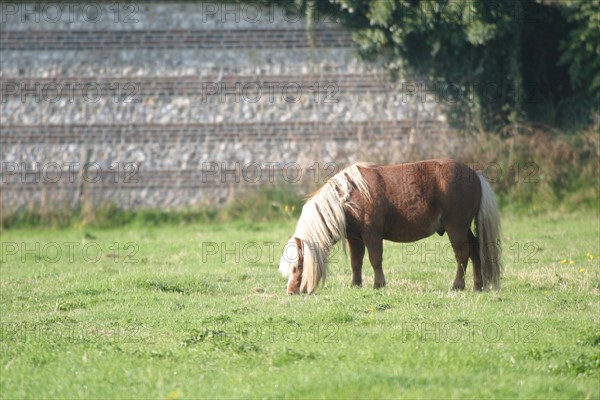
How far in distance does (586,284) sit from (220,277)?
461 cm

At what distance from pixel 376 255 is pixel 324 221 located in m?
0.72

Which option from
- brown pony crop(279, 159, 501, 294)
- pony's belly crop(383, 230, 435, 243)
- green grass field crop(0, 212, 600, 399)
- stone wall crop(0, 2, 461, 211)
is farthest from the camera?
stone wall crop(0, 2, 461, 211)

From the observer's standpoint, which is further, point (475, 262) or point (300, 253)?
point (475, 262)

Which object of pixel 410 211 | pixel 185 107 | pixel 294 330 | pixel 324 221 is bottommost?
pixel 294 330

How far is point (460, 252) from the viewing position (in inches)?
430

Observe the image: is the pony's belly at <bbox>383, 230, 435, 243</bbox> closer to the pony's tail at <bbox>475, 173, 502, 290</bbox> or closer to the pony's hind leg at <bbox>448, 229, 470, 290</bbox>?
the pony's hind leg at <bbox>448, 229, 470, 290</bbox>

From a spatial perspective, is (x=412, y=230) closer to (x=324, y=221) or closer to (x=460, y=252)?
(x=460, y=252)

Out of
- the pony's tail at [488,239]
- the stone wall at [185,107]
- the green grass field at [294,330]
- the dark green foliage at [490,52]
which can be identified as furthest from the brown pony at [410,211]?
the stone wall at [185,107]

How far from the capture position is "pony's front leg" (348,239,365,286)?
11219mm

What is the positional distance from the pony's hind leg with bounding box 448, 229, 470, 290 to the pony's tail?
0.55 feet

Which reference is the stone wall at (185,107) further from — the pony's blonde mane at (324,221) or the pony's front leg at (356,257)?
the pony's blonde mane at (324,221)

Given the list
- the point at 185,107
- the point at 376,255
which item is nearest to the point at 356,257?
the point at 376,255

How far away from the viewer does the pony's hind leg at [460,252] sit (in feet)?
35.8

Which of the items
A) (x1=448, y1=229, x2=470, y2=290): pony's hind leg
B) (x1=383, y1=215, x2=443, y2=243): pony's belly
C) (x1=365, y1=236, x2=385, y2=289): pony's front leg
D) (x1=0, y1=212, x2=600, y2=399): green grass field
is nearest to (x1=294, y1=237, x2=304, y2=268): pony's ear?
(x1=0, y1=212, x2=600, y2=399): green grass field
